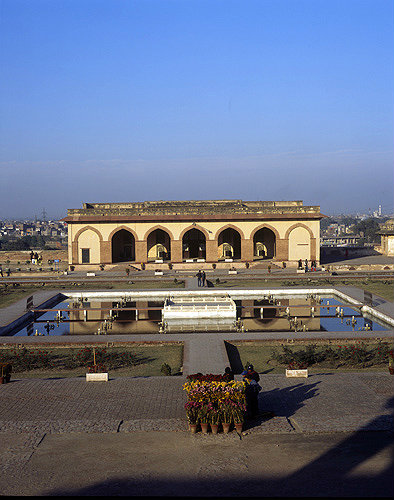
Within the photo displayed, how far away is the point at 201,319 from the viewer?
20.9m

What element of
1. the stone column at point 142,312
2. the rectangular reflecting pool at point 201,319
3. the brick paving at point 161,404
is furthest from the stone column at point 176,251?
the brick paving at point 161,404

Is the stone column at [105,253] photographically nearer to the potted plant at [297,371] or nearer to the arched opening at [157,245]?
the arched opening at [157,245]

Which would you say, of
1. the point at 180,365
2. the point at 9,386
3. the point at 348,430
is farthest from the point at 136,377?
the point at 348,430

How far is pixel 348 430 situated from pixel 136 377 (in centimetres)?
542

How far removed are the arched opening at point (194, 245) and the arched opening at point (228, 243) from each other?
4.62 ft

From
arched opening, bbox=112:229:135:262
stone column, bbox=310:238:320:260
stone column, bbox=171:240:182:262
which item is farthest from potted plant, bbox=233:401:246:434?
arched opening, bbox=112:229:135:262

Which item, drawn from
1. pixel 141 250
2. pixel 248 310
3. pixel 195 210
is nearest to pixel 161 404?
pixel 248 310

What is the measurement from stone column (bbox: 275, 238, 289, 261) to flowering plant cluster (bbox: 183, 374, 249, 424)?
28.8 metres

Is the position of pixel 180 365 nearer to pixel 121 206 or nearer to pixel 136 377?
pixel 136 377

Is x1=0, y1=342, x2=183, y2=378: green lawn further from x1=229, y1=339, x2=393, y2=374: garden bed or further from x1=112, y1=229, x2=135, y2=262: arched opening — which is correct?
x1=112, y1=229, x2=135, y2=262: arched opening

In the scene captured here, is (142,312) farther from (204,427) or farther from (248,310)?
(204,427)

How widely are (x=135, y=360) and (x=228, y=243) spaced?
29127mm

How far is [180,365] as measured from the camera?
46.9ft

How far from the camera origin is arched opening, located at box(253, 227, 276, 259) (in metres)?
42.8
